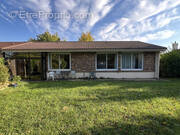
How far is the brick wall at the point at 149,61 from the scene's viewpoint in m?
9.44

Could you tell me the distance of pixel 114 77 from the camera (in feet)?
31.7

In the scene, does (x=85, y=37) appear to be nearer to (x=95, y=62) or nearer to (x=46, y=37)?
(x=46, y=37)

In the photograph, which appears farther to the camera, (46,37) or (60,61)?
(46,37)

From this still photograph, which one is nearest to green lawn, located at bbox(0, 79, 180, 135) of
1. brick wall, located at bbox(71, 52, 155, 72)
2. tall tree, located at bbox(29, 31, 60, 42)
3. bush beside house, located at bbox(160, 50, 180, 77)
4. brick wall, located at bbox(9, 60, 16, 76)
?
brick wall, located at bbox(71, 52, 155, 72)

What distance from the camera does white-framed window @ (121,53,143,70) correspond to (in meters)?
9.77

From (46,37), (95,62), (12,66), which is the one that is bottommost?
(12,66)

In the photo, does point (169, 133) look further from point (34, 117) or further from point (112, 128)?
point (34, 117)

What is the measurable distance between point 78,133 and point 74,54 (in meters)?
8.14

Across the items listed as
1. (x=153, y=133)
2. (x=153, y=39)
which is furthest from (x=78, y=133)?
(x=153, y=39)

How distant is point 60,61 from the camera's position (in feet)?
32.7

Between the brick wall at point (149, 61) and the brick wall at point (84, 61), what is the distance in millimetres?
5582

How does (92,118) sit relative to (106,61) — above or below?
below

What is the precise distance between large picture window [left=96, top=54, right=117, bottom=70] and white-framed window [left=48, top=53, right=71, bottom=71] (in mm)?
3297

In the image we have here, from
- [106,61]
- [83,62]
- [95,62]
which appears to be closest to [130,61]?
[106,61]
